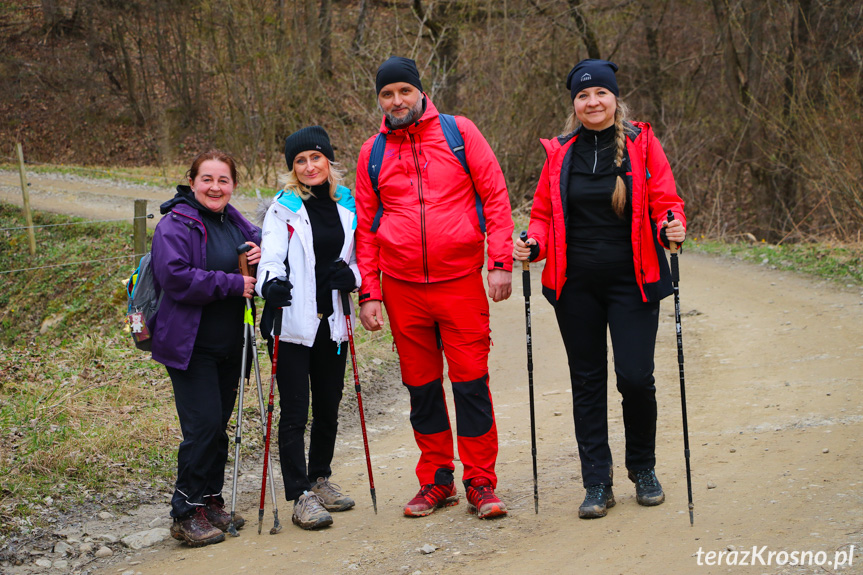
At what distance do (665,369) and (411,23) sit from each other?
1348 cm

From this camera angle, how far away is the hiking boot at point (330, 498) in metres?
4.61

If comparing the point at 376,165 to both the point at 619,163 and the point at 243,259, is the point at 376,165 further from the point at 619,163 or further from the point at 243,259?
the point at 619,163

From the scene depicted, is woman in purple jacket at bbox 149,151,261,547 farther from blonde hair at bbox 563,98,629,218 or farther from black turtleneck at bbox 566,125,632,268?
blonde hair at bbox 563,98,629,218

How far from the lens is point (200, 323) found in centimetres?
427

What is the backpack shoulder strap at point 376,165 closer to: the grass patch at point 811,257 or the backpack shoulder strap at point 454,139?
the backpack shoulder strap at point 454,139

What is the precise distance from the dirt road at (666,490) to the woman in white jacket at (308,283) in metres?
0.48

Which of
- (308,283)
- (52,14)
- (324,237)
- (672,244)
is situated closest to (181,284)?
(308,283)

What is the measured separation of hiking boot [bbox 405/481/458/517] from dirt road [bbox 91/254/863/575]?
48 mm

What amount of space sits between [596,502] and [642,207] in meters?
1.45

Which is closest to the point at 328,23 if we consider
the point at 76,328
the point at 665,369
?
the point at 76,328

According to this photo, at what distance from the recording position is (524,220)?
14.6 m

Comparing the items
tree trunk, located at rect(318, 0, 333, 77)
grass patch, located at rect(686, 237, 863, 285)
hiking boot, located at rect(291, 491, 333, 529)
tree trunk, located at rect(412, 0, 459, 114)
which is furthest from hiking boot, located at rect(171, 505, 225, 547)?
tree trunk, located at rect(318, 0, 333, 77)

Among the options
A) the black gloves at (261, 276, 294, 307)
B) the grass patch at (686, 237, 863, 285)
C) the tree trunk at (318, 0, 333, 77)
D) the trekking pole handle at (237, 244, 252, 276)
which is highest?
the tree trunk at (318, 0, 333, 77)

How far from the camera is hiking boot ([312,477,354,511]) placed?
461cm
